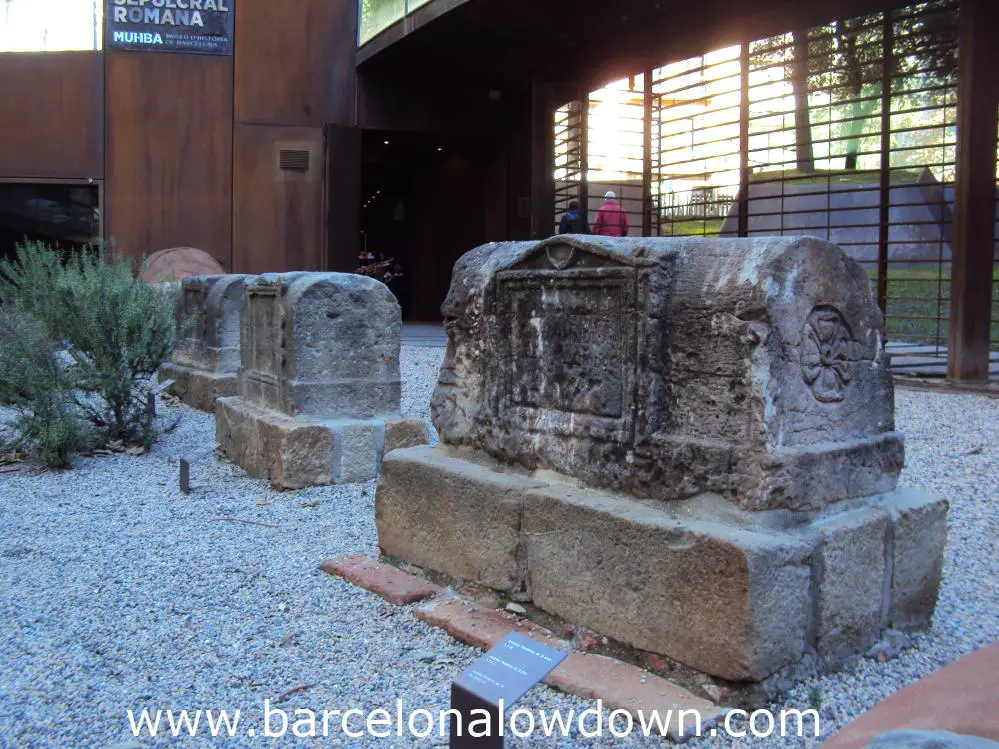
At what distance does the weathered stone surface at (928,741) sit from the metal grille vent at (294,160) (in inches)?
505

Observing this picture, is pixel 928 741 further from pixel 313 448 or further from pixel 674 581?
pixel 313 448

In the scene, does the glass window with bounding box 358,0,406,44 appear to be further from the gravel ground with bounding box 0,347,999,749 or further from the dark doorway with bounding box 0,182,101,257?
the gravel ground with bounding box 0,347,999,749

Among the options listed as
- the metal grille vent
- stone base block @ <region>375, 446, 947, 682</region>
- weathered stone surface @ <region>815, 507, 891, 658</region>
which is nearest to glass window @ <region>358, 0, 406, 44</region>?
the metal grille vent

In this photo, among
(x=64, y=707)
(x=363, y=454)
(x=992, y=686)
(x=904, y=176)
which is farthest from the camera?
(x=904, y=176)

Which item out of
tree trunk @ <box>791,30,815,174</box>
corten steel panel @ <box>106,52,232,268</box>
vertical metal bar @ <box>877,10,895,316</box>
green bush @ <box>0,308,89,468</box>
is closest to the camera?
green bush @ <box>0,308,89,468</box>

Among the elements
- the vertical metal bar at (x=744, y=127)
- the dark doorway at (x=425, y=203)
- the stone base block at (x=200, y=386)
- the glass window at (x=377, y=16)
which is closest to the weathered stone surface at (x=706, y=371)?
the stone base block at (x=200, y=386)

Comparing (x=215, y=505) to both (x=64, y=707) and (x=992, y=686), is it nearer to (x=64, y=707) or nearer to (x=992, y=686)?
(x=64, y=707)

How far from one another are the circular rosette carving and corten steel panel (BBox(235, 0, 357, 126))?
11416 mm

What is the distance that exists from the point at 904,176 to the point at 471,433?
9837mm

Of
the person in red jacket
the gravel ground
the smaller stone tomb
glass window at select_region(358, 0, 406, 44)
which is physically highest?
glass window at select_region(358, 0, 406, 44)

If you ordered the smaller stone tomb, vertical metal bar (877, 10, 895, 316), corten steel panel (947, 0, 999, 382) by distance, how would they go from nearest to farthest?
corten steel panel (947, 0, 999, 382)
vertical metal bar (877, 10, 895, 316)
the smaller stone tomb

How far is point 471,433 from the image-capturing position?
3.57m

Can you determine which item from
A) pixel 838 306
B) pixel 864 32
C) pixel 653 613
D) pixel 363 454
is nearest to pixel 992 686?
pixel 653 613

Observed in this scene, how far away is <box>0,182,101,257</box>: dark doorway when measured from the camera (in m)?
13.4
